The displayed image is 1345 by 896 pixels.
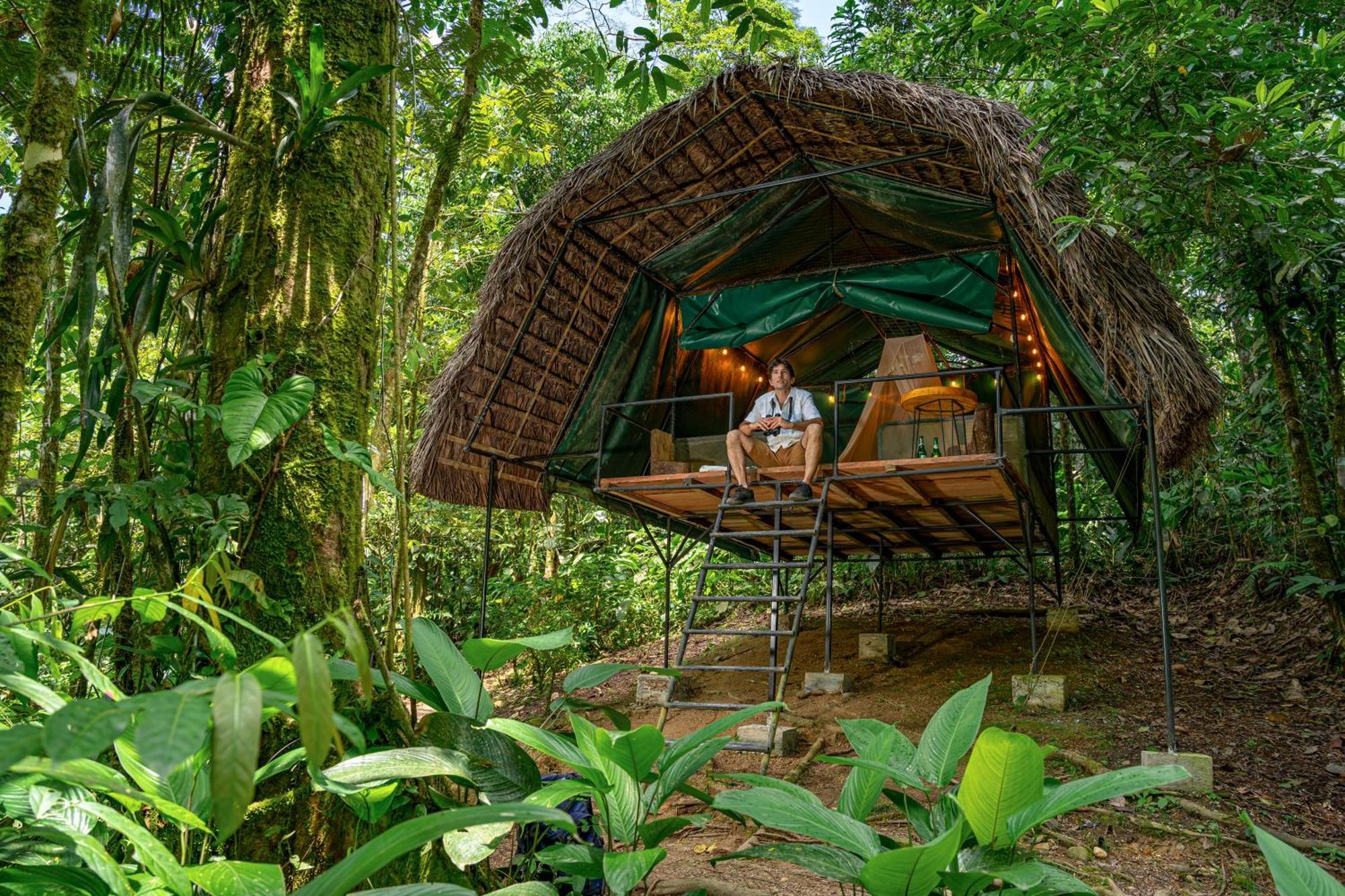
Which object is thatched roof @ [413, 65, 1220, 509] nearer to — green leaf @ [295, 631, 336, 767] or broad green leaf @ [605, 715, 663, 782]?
broad green leaf @ [605, 715, 663, 782]

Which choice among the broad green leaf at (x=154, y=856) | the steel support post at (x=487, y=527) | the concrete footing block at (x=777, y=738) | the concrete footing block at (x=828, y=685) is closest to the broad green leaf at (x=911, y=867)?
the broad green leaf at (x=154, y=856)

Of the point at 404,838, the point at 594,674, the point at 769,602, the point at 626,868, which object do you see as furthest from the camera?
the point at 769,602

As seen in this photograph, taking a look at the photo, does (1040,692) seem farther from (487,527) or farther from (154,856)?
(154,856)

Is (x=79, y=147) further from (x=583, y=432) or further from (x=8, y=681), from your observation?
(x=583, y=432)

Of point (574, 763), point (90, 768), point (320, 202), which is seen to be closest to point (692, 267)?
point (320, 202)

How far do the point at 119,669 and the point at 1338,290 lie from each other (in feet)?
19.7

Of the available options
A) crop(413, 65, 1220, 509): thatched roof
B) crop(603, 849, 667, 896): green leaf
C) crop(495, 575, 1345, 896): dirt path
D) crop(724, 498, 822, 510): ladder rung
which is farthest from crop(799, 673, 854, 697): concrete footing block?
crop(603, 849, 667, 896): green leaf

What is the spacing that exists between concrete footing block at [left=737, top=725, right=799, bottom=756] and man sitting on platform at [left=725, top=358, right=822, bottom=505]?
1282mm

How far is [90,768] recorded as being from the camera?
1044 mm

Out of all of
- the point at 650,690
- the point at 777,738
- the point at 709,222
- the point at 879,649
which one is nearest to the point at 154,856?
the point at 777,738

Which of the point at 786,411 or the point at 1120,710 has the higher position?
the point at 786,411

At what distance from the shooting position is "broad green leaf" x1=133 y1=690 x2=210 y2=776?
69 cm

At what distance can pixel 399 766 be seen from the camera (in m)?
1.32

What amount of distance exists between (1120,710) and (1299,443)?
1.93 metres
